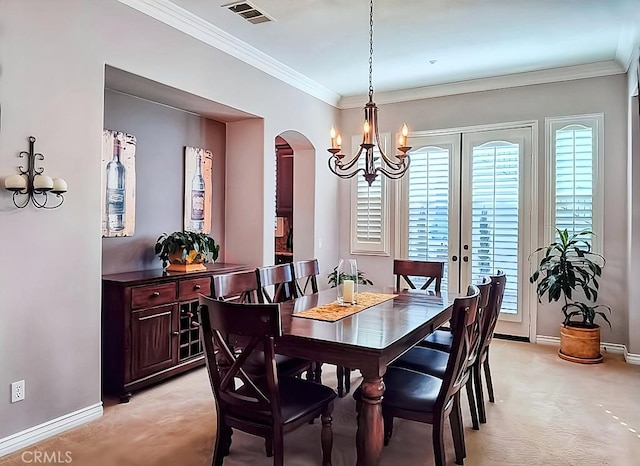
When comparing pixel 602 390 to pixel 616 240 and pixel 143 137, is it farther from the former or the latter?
pixel 143 137

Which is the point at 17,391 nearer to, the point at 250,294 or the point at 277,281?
the point at 250,294

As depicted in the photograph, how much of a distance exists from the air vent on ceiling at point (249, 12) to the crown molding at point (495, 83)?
2523mm

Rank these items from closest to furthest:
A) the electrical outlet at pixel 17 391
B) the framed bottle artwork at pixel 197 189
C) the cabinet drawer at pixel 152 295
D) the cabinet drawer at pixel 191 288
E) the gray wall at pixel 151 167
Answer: the electrical outlet at pixel 17 391
the cabinet drawer at pixel 152 295
the cabinet drawer at pixel 191 288
the gray wall at pixel 151 167
the framed bottle artwork at pixel 197 189

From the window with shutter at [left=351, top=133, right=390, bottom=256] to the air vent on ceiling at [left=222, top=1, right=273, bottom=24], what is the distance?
8.43 feet

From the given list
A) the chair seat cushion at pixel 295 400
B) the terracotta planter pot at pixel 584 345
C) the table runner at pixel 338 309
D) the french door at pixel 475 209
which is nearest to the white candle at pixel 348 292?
the table runner at pixel 338 309

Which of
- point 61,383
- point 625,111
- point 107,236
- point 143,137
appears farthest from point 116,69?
point 625,111

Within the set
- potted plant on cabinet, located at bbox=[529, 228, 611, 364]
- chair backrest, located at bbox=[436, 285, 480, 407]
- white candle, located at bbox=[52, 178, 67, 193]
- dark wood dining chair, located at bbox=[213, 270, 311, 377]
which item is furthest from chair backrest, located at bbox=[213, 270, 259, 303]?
potted plant on cabinet, located at bbox=[529, 228, 611, 364]

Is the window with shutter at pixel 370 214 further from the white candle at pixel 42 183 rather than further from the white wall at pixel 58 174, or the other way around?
the white candle at pixel 42 183

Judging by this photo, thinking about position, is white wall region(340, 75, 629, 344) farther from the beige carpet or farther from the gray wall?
the gray wall

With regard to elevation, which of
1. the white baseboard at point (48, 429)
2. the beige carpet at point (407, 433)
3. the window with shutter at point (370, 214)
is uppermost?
the window with shutter at point (370, 214)

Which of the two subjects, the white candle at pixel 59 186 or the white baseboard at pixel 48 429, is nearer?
the white baseboard at pixel 48 429

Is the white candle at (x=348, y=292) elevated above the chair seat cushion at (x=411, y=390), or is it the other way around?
the white candle at (x=348, y=292)

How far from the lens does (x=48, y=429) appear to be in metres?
2.81

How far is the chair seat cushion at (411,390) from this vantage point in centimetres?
234
